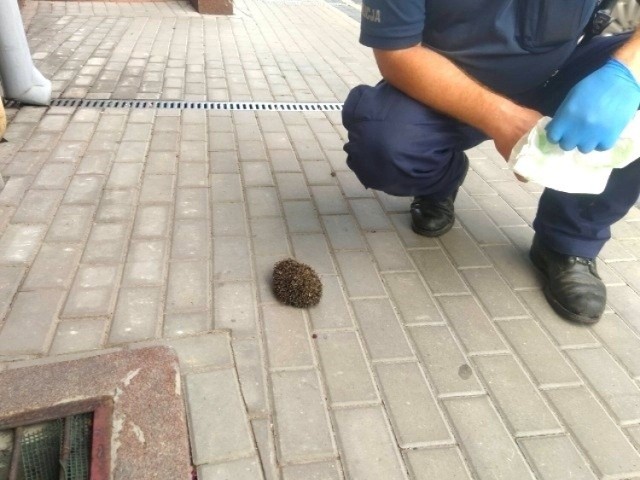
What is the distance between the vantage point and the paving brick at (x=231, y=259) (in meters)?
2.03

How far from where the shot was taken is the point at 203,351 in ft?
5.54

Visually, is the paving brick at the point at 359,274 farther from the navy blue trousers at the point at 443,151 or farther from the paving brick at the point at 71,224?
the paving brick at the point at 71,224

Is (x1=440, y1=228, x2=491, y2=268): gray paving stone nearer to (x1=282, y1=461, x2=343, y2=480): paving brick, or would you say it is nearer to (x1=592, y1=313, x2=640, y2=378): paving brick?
(x1=592, y1=313, x2=640, y2=378): paving brick

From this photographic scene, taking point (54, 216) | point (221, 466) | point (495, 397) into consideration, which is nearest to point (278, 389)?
point (221, 466)

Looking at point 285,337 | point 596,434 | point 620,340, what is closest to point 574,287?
point 620,340

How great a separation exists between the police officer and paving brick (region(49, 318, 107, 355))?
1.10 meters

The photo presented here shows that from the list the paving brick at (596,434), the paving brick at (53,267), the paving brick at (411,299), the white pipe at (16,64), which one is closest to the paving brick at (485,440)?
the paving brick at (596,434)

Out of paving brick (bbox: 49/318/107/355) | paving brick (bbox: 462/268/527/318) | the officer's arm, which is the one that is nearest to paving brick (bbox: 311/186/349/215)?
paving brick (bbox: 462/268/527/318)

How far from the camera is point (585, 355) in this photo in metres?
1.83

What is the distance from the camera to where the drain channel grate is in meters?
3.41

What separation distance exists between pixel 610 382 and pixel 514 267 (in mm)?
624

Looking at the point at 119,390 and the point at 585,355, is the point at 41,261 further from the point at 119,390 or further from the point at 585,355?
the point at 585,355

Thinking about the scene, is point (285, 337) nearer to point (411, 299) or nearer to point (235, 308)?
point (235, 308)

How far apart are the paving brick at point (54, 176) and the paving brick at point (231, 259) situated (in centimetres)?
87
